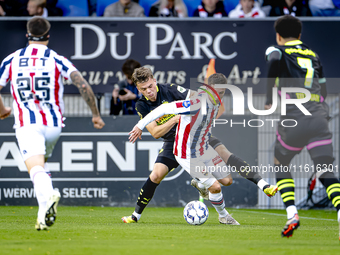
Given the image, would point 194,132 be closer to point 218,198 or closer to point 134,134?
point 218,198

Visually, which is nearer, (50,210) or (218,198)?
(50,210)

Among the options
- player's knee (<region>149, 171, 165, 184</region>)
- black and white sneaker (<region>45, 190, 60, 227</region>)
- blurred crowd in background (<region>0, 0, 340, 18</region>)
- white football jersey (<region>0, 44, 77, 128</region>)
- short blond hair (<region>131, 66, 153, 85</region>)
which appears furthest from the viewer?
blurred crowd in background (<region>0, 0, 340, 18</region>)

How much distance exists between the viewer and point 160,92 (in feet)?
20.1

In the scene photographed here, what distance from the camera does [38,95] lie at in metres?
4.72

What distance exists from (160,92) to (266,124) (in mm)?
4637

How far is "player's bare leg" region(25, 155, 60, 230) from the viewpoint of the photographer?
425 cm

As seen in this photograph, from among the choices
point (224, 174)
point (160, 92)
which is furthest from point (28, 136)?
point (224, 174)

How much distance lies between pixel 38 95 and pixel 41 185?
86 cm

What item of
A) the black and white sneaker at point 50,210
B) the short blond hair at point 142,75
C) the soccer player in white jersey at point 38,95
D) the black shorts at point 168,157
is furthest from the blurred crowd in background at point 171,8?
the black and white sneaker at point 50,210

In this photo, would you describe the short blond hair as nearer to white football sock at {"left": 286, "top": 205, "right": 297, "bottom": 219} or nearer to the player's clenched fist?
the player's clenched fist

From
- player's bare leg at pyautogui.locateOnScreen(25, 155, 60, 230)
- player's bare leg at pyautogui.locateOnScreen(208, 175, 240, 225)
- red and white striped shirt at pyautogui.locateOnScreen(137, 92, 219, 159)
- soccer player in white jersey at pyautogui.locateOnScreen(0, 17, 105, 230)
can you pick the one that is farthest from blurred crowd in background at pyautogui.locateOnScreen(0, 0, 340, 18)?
player's bare leg at pyautogui.locateOnScreen(25, 155, 60, 230)

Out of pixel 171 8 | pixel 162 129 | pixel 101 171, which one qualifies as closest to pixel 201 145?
pixel 162 129

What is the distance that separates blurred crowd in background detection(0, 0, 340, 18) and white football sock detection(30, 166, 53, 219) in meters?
6.09

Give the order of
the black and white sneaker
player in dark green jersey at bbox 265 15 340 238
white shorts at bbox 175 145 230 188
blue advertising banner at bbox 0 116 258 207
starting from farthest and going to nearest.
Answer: blue advertising banner at bbox 0 116 258 207 → white shorts at bbox 175 145 230 188 → player in dark green jersey at bbox 265 15 340 238 → the black and white sneaker
